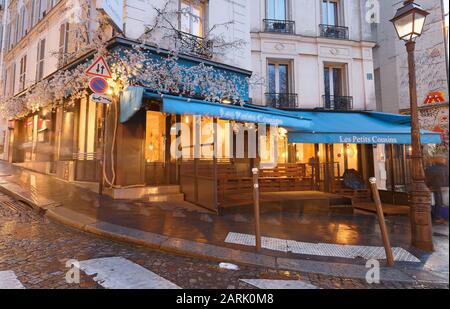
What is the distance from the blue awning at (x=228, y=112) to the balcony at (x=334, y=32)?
601 cm

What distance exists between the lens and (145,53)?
7.66 metres

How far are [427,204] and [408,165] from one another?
465 cm

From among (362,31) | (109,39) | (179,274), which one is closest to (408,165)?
(362,31)

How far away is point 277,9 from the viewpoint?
1149 centimetres

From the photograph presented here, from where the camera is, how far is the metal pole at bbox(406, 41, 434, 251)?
421 cm

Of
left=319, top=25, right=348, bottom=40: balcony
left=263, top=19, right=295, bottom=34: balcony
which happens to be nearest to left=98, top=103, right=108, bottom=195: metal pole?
left=263, top=19, right=295, bottom=34: balcony

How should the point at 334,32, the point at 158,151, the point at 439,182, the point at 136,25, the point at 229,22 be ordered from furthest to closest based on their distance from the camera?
the point at 334,32 < the point at 229,22 < the point at 158,151 < the point at 136,25 < the point at 439,182

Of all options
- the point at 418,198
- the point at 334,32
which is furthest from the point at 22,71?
the point at 418,198

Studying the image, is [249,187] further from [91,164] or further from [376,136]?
[91,164]

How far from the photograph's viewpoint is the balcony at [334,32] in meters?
11.7

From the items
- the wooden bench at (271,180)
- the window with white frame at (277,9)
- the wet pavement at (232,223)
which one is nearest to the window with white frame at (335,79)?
the window with white frame at (277,9)

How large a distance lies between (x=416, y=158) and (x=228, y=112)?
3.74 meters

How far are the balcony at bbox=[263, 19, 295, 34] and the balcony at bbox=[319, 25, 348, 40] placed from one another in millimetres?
1430

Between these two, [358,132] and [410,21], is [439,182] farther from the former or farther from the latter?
[358,132]
